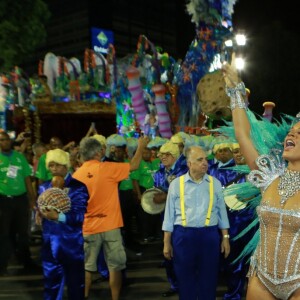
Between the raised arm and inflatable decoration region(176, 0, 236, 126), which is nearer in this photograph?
the raised arm

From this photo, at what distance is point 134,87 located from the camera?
18.0m

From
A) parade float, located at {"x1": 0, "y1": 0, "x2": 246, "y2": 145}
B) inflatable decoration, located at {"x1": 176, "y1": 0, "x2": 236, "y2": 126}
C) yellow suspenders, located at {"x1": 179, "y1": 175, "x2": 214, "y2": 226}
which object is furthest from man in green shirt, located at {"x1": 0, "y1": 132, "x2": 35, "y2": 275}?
inflatable decoration, located at {"x1": 176, "y1": 0, "x2": 236, "y2": 126}

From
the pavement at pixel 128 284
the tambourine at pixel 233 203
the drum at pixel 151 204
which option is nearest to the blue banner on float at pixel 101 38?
the pavement at pixel 128 284

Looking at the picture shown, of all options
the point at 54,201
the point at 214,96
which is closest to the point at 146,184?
the point at 214,96

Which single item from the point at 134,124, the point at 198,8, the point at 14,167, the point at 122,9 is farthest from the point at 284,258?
the point at 122,9

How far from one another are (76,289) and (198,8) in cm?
1022

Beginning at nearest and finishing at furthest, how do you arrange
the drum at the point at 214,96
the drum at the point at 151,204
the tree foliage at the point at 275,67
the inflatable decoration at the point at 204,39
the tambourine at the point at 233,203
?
the tambourine at the point at 233,203
the drum at the point at 151,204
the drum at the point at 214,96
the inflatable decoration at the point at 204,39
the tree foliage at the point at 275,67

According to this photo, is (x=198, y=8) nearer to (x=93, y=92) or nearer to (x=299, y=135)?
(x=93, y=92)

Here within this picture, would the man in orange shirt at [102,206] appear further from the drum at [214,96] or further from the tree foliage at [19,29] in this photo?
the tree foliage at [19,29]

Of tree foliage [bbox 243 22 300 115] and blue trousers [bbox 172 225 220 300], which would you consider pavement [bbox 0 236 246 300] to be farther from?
tree foliage [bbox 243 22 300 115]

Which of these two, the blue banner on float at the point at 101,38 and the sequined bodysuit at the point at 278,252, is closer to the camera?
the sequined bodysuit at the point at 278,252

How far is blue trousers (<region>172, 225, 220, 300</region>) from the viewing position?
4559mm

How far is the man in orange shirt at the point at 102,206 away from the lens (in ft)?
17.7

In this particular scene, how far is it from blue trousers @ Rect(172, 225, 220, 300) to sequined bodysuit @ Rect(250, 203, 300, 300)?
5.18ft
